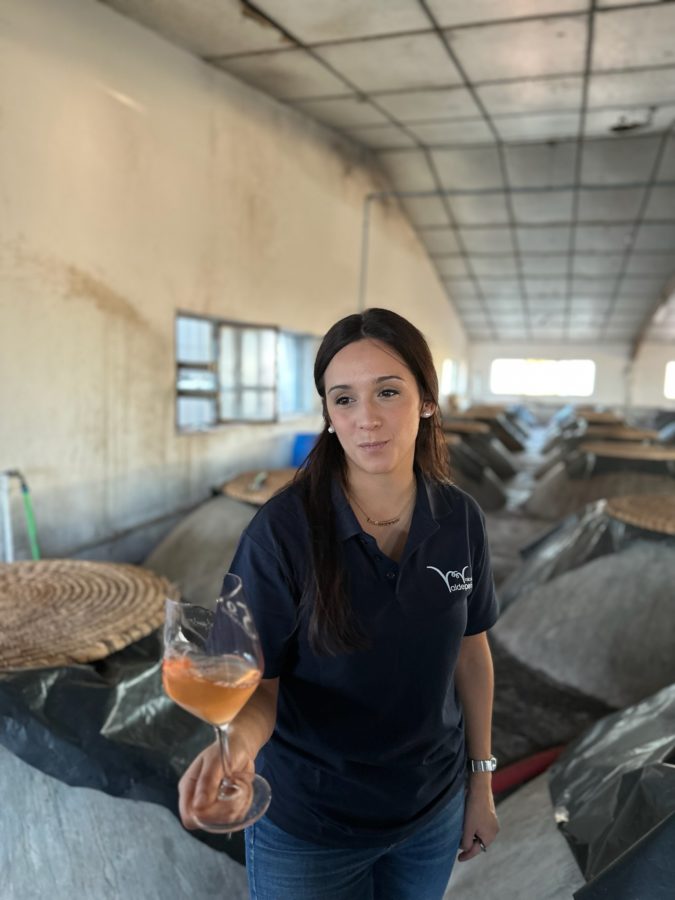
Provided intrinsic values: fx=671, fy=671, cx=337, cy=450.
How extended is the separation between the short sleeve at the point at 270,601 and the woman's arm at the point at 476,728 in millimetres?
454

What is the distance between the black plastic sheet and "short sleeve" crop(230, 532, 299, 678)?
2.94ft

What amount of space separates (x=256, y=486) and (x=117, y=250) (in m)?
1.59

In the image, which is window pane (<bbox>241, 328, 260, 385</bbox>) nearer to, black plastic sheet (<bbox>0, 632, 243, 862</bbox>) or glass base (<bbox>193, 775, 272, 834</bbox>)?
black plastic sheet (<bbox>0, 632, 243, 862</bbox>)

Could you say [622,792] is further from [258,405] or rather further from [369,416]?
[258,405]

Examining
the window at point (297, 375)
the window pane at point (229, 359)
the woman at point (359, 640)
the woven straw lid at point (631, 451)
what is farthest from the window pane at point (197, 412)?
the woman at point (359, 640)

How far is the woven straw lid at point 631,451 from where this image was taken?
5941 millimetres

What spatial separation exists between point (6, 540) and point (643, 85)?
5.83m

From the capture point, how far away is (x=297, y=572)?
1.07 meters

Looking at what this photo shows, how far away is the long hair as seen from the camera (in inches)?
41.5

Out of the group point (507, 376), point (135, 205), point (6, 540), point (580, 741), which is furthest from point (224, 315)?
point (507, 376)

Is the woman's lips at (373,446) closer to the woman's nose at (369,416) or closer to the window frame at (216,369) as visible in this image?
the woman's nose at (369,416)

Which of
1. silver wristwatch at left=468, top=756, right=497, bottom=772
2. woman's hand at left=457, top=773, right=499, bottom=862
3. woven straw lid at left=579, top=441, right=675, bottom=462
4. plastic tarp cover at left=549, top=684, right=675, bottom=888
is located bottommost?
plastic tarp cover at left=549, top=684, right=675, bottom=888

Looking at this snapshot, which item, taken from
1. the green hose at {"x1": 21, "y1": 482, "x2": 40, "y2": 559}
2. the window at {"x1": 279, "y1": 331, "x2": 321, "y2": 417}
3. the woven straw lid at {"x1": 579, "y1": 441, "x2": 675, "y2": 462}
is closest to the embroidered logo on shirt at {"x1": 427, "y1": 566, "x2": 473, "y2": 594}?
the green hose at {"x1": 21, "y1": 482, "x2": 40, "y2": 559}

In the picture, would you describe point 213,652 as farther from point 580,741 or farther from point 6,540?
point 6,540
